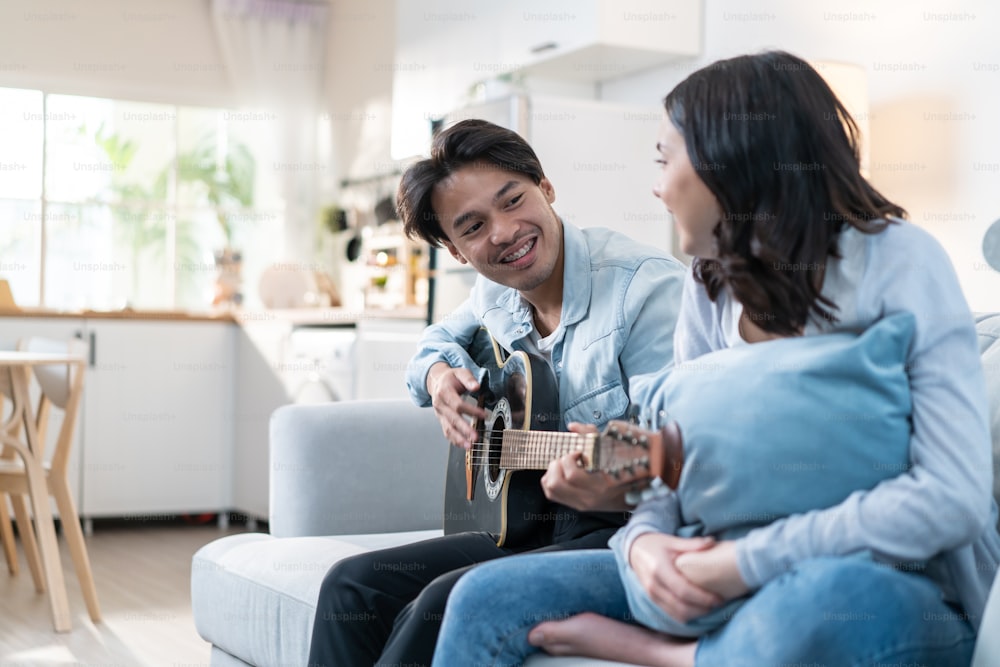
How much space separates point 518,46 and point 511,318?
2401 millimetres

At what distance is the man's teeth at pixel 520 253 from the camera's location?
Result: 1.65 m

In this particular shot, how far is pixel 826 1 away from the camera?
3.15 metres

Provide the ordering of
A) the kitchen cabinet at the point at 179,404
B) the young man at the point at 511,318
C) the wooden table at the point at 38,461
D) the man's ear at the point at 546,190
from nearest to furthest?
the young man at the point at 511,318 < the man's ear at the point at 546,190 < the wooden table at the point at 38,461 < the kitchen cabinet at the point at 179,404

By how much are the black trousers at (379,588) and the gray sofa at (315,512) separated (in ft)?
0.83

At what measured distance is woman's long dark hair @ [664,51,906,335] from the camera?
1.08 m

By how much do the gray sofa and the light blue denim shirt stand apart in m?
0.38

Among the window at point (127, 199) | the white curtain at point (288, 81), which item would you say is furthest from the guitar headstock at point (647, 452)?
the white curtain at point (288, 81)

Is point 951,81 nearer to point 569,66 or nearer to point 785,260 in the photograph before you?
point 569,66

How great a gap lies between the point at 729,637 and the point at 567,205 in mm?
2736

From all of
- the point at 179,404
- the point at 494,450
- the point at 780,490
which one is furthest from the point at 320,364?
the point at 780,490

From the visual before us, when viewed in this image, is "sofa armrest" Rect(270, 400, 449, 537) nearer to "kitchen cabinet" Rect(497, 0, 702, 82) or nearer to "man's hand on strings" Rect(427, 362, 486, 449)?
"man's hand on strings" Rect(427, 362, 486, 449)

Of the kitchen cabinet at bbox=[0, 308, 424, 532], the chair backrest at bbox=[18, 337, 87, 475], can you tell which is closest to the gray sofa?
the chair backrest at bbox=[18, 337, 87, 475]

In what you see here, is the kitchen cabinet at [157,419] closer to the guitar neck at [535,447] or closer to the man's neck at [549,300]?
the man's neck at [549,300]

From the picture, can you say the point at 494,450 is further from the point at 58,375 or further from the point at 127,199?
the point at 127,199
